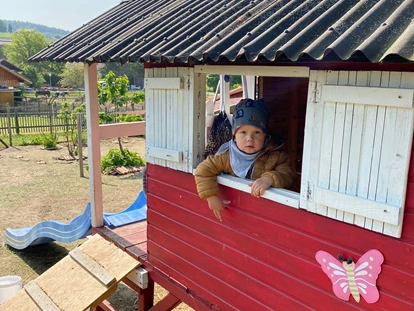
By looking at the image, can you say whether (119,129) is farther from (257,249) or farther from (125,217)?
(257,249)

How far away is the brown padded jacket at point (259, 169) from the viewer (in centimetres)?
295

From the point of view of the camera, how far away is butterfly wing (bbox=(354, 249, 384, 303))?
233 cm

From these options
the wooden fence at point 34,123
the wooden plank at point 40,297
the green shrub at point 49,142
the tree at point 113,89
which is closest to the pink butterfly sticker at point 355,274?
the wooden plank at point 40,297

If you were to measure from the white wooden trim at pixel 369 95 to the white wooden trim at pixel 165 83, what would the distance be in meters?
1.40

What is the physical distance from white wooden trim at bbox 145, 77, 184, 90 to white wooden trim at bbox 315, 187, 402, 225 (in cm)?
150

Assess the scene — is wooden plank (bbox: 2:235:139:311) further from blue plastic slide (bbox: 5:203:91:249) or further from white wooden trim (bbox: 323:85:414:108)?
white wooden trim (bbox: 323:85:414:108)

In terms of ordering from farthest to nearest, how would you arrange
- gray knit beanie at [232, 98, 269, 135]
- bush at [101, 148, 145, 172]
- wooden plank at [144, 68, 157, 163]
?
bush at [101, 148, 145, 172] < wooden plank at [144, 68, 157, 163] < gray knit beanie at [232, 98, 269, 135]

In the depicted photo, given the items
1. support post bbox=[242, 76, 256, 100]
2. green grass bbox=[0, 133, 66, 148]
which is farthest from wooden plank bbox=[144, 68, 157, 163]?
green grass bbox=[0, 133, 66, 148]

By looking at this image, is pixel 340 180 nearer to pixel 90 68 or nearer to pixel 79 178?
pixel 90 68

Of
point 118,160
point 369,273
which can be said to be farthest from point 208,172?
point 118,160

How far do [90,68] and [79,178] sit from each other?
8658mm

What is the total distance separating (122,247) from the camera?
189 inches

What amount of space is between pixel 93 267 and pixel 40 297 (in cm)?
62

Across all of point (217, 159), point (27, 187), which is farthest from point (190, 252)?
point (27, 187)
